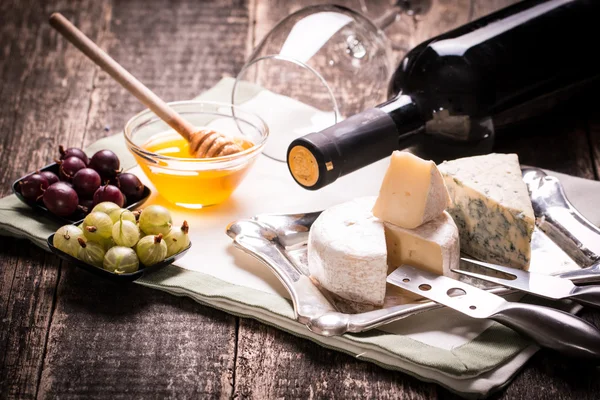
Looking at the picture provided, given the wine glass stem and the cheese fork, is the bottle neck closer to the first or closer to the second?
the cheese fork

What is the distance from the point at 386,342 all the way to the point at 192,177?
0.64 metres

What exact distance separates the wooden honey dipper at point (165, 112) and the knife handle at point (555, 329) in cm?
76

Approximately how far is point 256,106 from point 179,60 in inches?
21.6

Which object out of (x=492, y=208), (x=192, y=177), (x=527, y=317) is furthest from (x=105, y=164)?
(x=527, y=317)

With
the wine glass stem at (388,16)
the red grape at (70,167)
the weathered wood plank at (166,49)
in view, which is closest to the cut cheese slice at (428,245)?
the red grape at (70,167)

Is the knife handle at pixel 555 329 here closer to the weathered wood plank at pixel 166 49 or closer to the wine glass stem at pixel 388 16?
the weathered wood plank at pixel 166 49

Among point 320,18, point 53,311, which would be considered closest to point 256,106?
point 320,18

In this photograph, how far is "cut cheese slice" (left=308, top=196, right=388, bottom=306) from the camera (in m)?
1.29

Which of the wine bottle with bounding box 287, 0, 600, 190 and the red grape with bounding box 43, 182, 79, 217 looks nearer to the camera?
the red grape with bounding box 43, 182, 79, 217

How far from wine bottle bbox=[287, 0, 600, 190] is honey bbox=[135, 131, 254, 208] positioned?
354 millimetres

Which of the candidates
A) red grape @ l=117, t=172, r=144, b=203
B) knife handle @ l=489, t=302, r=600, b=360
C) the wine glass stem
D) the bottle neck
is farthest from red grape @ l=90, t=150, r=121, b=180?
the wine glass stem

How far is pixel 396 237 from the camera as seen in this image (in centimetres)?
137

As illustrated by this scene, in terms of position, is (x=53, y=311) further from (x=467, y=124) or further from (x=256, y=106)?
(x=467, y=124)

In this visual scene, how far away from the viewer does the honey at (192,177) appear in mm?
1582
